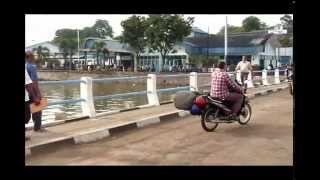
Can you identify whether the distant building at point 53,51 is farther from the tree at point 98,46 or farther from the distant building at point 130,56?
the tree at point 98,46

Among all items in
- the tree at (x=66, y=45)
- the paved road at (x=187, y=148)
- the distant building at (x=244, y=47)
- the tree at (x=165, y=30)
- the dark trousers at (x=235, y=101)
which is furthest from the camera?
the tree at (x=66, y=45)

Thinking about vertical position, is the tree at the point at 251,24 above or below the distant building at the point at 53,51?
above

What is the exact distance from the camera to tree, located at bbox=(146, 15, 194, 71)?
38.1 metres

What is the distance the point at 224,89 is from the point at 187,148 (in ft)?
6.18

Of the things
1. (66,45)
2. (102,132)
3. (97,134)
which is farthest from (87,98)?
(66,45)

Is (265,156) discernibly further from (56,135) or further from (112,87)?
(112,87)

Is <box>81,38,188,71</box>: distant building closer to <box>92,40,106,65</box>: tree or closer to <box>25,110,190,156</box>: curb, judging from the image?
<box>92,40,106,65</box>: tree

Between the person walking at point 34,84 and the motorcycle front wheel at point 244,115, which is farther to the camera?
the motorcycle front wheel at point 244,115

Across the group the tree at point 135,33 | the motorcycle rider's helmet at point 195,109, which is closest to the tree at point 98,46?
the tree at point 135,33

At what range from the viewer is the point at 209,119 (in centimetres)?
832

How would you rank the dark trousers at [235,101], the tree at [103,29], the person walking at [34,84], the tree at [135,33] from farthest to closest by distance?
the tree at [103,29], the tree at [135,33], the dark trousers at [235,101], the person walking at [34,84]

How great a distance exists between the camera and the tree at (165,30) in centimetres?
3806
